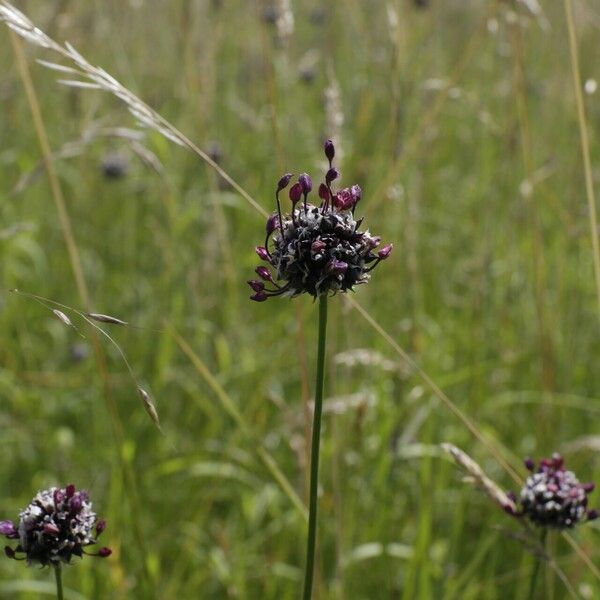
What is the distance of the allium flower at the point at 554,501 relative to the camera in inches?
59.9

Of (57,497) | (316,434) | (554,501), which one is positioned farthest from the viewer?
(554,501)

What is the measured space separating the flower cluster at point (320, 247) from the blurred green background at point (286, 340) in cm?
46

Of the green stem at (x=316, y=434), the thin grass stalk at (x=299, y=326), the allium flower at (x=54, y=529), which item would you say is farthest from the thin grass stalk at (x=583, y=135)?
the allium flower at (x=54, y=529)

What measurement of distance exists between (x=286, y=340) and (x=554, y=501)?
6.45 feet

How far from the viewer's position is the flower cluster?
1030mm

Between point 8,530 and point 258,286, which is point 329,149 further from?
point 8,530

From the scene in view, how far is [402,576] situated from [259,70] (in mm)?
3480

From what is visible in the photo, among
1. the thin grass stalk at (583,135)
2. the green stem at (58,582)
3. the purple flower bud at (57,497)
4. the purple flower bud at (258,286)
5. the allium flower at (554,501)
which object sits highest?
the thin grass stalk at (583,135)

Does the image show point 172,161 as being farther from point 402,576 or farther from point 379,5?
point 402,576

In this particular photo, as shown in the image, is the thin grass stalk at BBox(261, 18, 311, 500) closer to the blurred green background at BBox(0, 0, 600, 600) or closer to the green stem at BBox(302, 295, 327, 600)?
the blurred green background at BBox(0, 0, 600, 600)

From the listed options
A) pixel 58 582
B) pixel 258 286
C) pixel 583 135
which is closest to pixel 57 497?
pixel 58 582

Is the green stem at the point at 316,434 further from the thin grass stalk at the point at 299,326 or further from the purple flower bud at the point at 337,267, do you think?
the thin grass stalk at the point at 299,326

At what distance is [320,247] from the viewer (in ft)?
3.36

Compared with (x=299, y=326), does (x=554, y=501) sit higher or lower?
lower
